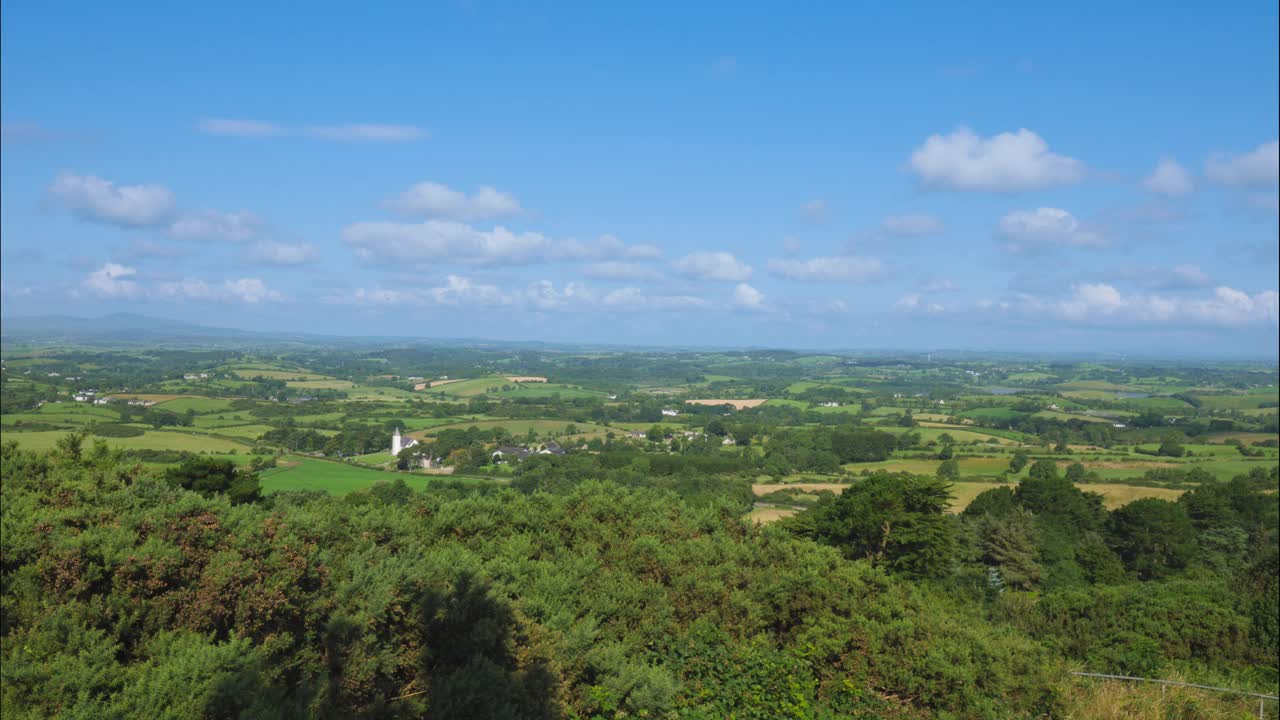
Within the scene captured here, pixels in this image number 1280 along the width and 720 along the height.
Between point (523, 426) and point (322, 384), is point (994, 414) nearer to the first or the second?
point (523, 426)

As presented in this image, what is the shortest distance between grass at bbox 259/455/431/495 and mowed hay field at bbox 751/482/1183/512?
73.1 ft

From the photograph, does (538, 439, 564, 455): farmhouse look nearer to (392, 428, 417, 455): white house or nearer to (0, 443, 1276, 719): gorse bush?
(392, 428, 417, 455): white house

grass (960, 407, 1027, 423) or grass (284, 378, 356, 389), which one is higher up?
grass (284, 378, 356, 389)

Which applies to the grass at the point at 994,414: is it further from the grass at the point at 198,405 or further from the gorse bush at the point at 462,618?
the grass at the point at 198,405

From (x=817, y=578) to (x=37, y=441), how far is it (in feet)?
154

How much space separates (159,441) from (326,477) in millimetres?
13316

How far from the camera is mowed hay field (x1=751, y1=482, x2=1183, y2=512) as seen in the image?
137ft

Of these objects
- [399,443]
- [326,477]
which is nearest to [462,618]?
[326,477]

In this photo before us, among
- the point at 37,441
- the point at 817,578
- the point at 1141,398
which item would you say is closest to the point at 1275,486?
the point at 817,578

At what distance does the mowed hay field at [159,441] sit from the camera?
42094 millimetres

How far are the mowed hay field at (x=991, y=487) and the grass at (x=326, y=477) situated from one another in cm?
2229

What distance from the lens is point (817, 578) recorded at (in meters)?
12.1

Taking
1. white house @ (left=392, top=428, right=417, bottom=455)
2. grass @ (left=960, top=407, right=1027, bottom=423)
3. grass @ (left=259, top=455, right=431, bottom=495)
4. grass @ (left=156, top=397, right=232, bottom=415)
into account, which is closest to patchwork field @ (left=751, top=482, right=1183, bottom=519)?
grass @ (left=259, top=455, right=431, bottom=495)

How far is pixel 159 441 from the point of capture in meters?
47.0
